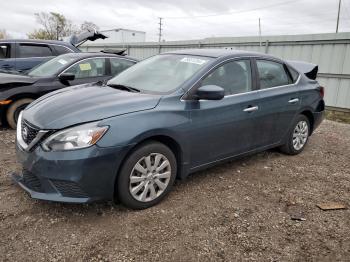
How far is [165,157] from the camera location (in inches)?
132

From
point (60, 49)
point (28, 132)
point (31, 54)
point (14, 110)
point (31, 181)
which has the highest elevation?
point (60, 49)

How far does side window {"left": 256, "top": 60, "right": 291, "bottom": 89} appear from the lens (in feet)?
14.5

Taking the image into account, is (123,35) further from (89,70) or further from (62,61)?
(89,70)

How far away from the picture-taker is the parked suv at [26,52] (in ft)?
26.2

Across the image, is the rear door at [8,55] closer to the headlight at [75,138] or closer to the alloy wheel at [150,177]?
the headlight at [75,138]

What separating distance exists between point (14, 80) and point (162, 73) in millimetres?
3333

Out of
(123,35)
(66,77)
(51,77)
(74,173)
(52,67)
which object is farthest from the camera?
(123,35)

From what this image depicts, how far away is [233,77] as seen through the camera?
161 inches

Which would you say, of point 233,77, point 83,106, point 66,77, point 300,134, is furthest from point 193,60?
point 66,77

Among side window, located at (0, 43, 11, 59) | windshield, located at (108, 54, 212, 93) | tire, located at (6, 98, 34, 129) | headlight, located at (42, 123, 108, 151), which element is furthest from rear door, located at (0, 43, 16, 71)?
headlight, located at (42, 123, 108, 151)

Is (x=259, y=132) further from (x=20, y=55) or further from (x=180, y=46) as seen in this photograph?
(x=180, y=46)

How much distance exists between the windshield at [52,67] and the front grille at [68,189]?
386 centimetres

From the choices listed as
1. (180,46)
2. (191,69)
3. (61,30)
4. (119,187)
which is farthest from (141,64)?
(61,30)

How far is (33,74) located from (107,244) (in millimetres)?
4780
